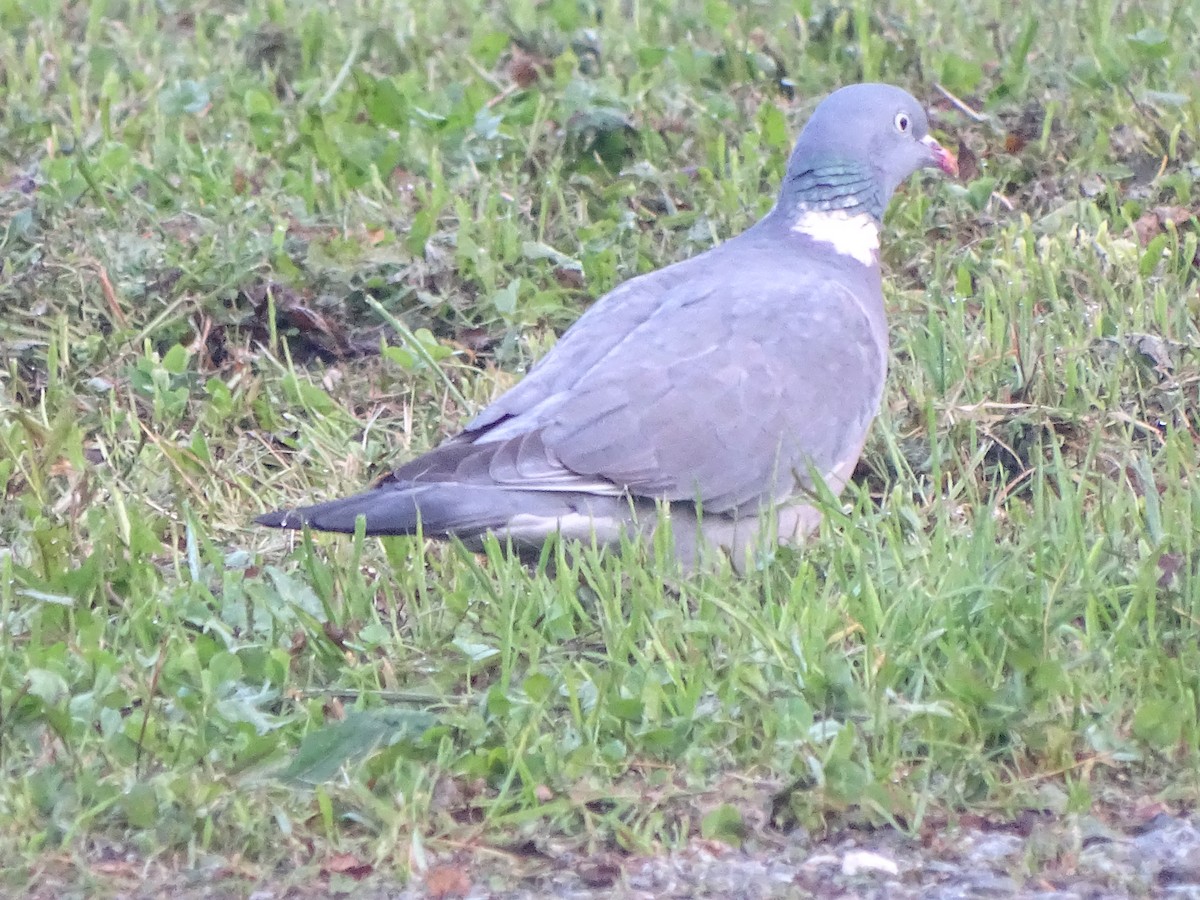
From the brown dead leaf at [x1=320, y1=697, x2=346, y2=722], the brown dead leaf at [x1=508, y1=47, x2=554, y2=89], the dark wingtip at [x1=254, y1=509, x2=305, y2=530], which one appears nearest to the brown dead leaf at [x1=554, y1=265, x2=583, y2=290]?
the brown dead leaf at [x1=508, y1=47, x2=554, y2=89]

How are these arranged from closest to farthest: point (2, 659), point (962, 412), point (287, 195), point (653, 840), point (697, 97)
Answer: point (653, 840), point (2, 659), point (962, 412), point (287, 195), point (697, 97)

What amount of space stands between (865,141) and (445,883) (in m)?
2.48

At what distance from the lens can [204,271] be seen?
507cm

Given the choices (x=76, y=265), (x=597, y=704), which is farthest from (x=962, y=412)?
(x=76, y=265)

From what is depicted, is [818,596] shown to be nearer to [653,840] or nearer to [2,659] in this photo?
[653,840]

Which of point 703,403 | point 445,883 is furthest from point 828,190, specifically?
point 445,883

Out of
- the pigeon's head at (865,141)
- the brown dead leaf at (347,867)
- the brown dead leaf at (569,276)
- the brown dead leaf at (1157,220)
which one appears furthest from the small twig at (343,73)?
the brown dead leaf at (347,867)

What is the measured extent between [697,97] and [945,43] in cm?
85

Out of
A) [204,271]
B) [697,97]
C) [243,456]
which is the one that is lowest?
[243,456]

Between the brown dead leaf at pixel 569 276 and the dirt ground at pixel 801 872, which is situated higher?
the brown dead leaf at pixel 569 276

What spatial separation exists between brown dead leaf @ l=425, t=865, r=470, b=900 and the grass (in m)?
0.04

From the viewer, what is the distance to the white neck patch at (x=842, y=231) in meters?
4.54

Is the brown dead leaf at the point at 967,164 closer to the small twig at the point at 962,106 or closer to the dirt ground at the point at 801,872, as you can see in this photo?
the small twig at the point at 962,106

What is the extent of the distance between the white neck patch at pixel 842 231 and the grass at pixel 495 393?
26 centimetres
